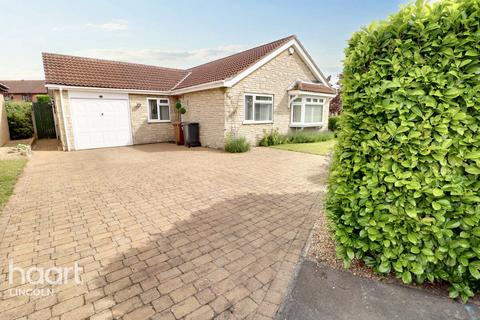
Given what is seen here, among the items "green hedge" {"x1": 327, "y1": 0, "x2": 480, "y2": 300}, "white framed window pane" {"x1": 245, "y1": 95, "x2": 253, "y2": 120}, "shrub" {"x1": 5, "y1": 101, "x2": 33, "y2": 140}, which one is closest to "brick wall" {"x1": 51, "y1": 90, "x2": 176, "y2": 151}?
"shrub" {"x1": 5, "y1": 101, "x2": 33, "y2": 140}

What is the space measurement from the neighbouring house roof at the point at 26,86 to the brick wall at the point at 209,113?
4382 centimetres

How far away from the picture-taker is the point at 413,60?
2062 millimetres

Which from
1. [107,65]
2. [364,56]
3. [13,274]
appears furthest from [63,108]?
[364,56]

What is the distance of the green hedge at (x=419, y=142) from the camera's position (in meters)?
1.91

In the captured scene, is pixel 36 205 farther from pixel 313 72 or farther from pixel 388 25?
pixel 313 72

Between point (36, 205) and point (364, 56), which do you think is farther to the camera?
point (36, 205)

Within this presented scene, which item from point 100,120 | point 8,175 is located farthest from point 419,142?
point 100,120

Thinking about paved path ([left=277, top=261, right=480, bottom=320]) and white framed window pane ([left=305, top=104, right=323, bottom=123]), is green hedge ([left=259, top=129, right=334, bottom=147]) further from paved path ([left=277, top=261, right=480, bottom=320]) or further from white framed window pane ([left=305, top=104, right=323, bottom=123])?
paved path ([left=277, top=261, right=480, bottom=320])

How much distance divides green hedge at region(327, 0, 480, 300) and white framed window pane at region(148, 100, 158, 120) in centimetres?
1297

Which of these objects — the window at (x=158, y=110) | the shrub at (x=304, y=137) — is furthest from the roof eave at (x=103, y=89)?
the shrub at (x=304, y=137)

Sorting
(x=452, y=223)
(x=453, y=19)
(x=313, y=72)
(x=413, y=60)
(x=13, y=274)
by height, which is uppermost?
(x=313, y=72)

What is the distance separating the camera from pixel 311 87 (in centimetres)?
1409

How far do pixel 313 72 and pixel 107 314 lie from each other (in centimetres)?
1616

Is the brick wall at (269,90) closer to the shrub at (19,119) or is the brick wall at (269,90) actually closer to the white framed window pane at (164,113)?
the white framed window pane at (164,113)
